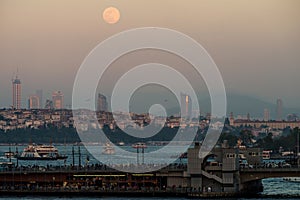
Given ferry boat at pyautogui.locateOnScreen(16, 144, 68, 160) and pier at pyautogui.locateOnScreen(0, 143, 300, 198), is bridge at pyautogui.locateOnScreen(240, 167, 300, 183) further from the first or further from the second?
ferry boat at pyautogui.locateOnScreen(16, 144, 68, 160)

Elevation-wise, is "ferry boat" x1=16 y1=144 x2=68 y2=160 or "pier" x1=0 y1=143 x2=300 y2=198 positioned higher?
"ferry boat" x1=16 y1=144 x2=68 y2=160

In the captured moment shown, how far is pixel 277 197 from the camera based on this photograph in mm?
67938

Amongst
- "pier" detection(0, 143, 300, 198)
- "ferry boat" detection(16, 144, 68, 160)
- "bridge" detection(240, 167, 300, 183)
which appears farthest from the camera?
"ferry boat" detection(16, 144, 68, 160)

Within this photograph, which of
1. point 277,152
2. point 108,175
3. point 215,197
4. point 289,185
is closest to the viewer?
point 215,197

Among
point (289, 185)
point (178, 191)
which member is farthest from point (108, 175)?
point (289, 185)

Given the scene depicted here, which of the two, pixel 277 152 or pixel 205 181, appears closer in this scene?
pixel 205 181

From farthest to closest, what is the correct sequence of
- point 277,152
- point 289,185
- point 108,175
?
point 277,152 → point 289,185 → point 108,175

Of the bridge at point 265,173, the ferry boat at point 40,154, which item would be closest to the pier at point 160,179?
the bridge at point 265,173

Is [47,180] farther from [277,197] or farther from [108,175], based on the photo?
[277,197]

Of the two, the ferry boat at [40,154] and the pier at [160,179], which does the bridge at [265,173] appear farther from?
the ferry boat at [40,154]

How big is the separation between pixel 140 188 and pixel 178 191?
278cm

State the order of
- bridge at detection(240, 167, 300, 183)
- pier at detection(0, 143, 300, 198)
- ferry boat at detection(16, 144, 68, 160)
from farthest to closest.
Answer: ferry boat at detection(16, 144, 68, 160) < bridge at detection(240, 167, 300, 183) < pier at detection(0, 143, 300, 198)

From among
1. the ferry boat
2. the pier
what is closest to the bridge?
the pier

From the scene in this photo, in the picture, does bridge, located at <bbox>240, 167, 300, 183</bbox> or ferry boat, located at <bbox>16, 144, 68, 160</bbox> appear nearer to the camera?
bridge, located at <bbox>240, 167, 300, 183</bbox>
